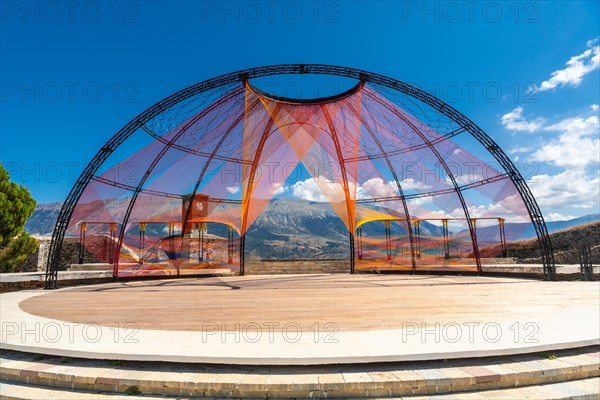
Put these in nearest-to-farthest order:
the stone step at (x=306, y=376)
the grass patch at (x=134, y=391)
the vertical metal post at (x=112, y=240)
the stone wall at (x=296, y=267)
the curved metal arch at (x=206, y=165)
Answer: the stone step at (x=306, y=376), the grass patch at (x=134, y=391), the curved metal arch at (x=206, y=165), the stone wall at (x=296, y=267), the vertical metal post at (x=112, y=240)

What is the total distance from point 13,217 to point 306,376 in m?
14.4

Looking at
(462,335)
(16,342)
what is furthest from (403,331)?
(16,342)

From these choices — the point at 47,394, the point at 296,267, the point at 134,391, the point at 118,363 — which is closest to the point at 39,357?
the point at 47,394

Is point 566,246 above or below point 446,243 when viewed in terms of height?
below

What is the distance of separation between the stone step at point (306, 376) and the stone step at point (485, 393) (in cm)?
6

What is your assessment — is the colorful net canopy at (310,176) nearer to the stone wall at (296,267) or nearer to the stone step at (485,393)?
the stone wall at (296,267)

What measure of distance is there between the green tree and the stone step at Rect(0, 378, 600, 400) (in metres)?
11.9

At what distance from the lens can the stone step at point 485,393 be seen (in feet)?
10.8

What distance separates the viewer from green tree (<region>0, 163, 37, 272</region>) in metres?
13.0

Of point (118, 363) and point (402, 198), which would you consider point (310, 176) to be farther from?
point (118, 363)

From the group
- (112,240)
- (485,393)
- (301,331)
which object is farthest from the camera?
(112,240)

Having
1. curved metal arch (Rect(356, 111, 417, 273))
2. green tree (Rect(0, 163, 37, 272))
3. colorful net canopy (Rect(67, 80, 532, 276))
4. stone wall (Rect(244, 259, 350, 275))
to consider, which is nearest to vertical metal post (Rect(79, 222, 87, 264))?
colorful net canopy (Rect(67, 80, 532, 276))

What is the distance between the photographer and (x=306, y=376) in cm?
342

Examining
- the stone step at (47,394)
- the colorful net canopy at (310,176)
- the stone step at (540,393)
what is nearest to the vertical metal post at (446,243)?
the colorful net canopy at (310,176)
